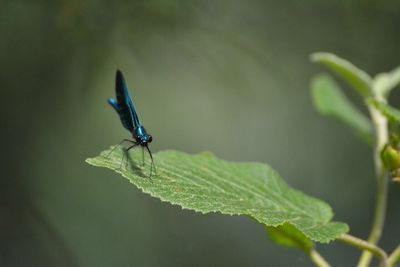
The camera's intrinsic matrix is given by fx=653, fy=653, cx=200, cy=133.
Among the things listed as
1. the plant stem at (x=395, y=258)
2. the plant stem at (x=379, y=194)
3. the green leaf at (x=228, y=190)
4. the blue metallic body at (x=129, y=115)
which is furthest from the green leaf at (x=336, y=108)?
the blue metallic body at (x=129, y=115)

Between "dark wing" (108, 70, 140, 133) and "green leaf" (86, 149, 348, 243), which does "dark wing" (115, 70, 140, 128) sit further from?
"green leaf" (86, 149, 348, 243)

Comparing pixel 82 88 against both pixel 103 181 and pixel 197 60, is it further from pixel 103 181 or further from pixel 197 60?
pixel 103 181

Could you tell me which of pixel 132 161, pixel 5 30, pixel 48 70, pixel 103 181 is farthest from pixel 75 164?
pixel 132 161

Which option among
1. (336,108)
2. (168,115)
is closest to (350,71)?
(336,108)

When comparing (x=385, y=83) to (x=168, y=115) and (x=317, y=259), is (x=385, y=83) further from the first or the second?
(x=168, y=115)

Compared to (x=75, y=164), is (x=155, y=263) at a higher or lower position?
lower
